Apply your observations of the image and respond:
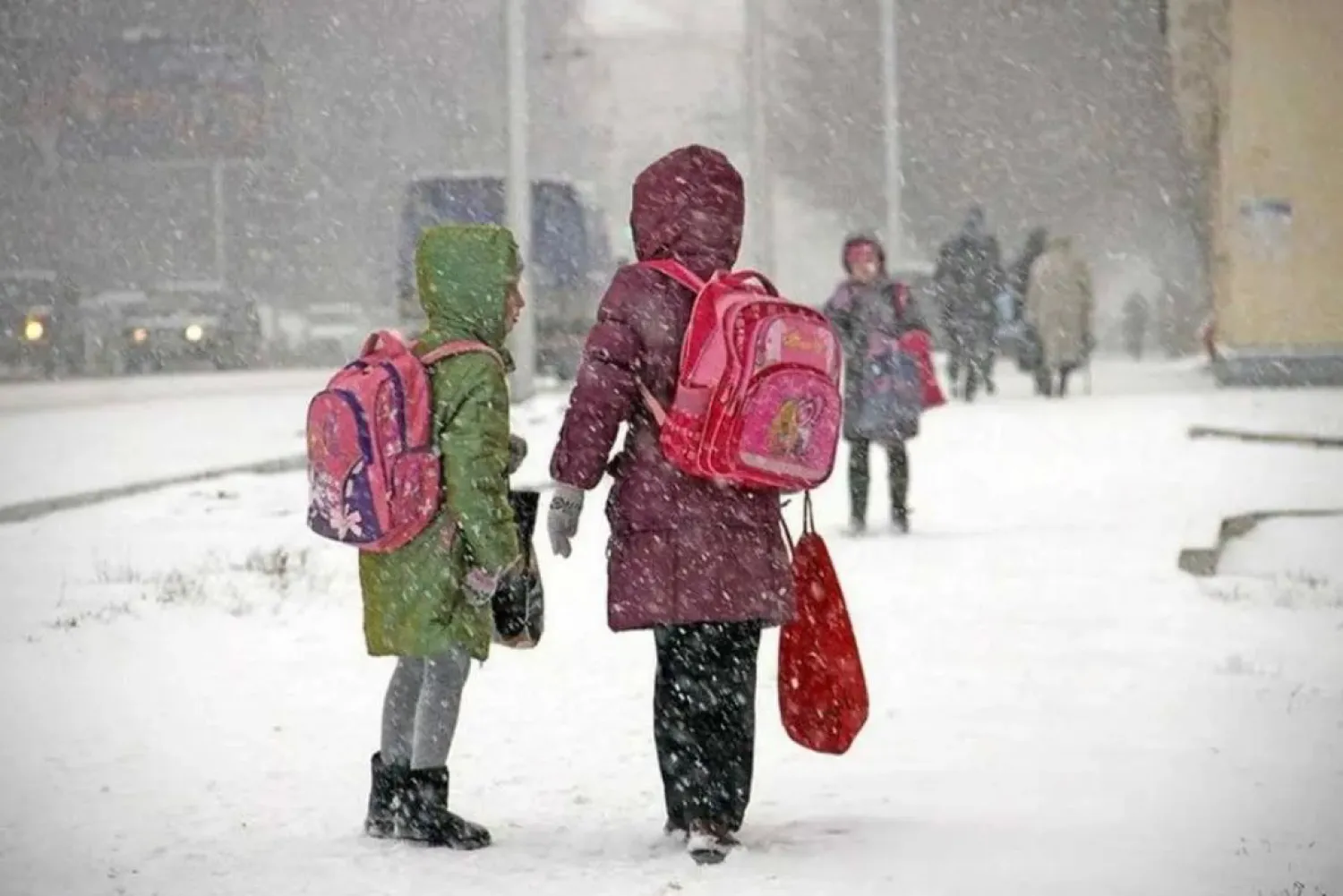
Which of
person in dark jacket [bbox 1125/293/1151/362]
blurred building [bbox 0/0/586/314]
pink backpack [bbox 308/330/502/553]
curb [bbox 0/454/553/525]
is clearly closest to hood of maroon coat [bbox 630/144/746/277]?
pink backpack [bbox 308/330/502/553]

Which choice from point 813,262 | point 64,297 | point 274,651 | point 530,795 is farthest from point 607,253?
point 813,262

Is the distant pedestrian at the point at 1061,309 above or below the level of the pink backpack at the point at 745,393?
below

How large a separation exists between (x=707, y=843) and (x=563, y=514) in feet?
2.58

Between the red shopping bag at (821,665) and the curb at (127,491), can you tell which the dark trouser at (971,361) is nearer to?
the curb at (127,491)

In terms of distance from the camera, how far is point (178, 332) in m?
34.8

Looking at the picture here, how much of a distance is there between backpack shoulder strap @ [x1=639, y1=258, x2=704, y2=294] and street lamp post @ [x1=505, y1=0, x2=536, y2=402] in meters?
18.6

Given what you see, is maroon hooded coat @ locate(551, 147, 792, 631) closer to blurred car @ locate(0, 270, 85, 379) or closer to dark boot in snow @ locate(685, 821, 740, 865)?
dark boot in snow @ locate(685, 821, 740, 865)

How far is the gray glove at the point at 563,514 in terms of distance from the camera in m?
5.27

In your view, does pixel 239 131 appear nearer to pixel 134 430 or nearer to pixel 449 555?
pixel 134 430

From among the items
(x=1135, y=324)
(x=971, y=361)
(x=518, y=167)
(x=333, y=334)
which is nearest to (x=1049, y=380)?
(x=971, y=361)

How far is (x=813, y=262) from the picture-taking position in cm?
5794

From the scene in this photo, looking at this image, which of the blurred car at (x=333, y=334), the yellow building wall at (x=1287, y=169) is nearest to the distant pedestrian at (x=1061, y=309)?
the yellow building wall at (x=1287, y=169)

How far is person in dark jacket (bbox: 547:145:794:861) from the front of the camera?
5309 mm

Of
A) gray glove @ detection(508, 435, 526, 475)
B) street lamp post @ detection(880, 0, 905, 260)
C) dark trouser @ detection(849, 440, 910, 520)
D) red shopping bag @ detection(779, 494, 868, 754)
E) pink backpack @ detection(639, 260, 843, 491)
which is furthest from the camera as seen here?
street lamp post @ detection(880, 0, 905, 260)
